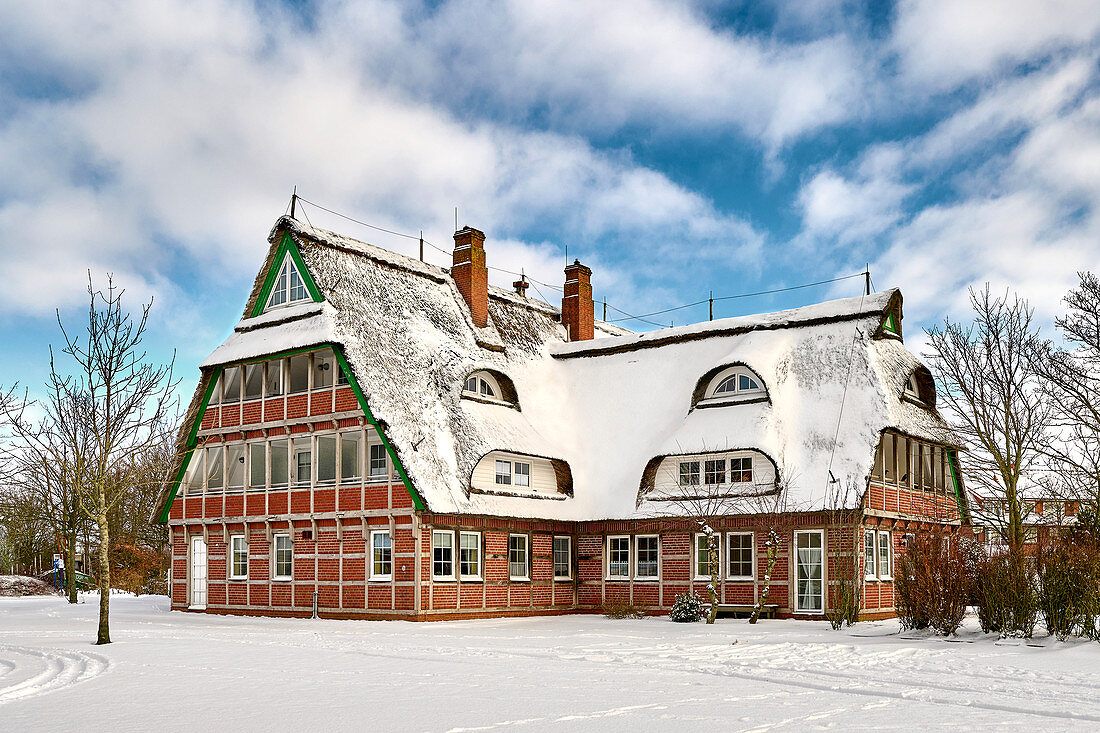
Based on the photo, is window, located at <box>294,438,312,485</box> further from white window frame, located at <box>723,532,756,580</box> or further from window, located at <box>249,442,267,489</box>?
white window frame, located at <box>723,532,756,580</box>

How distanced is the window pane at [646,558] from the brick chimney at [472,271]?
8045mm

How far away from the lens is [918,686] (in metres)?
13.2

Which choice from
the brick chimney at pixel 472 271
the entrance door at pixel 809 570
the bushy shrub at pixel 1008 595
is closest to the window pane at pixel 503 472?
the brick chimney at pixel 472 271

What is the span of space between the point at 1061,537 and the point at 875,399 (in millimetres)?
7978

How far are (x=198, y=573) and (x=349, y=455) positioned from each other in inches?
262

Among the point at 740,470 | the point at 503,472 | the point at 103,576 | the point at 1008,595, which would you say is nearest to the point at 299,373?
the point at 503,472

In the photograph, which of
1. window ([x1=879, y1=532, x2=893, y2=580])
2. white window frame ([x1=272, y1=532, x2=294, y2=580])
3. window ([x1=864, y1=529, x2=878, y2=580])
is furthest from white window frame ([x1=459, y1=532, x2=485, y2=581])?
window ([x1=879, y1=532, x2=893, y2=580])

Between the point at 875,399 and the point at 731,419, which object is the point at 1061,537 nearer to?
the point at 875,399

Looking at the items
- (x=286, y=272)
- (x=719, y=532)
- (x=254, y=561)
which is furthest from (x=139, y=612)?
(x=719, y=532)

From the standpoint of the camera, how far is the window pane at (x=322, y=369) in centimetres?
2850

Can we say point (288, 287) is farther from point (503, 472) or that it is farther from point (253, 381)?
point (503, 472)

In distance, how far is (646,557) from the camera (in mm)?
29781

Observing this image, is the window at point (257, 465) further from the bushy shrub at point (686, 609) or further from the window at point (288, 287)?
the bushy shrub at point (686, 609)

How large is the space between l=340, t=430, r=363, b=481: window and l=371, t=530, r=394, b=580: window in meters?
1.77
